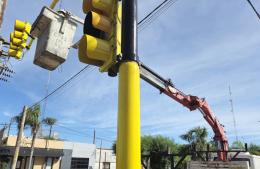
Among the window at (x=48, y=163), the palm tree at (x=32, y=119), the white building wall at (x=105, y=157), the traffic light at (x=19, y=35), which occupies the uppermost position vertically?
the palm tree at (x=32, y=119)

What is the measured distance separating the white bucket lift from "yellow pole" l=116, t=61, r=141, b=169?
78 centimetres

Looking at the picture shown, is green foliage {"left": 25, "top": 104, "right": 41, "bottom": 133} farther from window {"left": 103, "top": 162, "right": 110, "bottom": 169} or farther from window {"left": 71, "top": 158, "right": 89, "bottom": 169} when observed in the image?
window {"left": 103, "top": 162, "right": 110, "bottom": 169}

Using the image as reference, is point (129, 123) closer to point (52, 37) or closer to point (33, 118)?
point (52, 37)

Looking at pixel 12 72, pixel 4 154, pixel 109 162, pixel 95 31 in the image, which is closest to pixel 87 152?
pixel 109 162

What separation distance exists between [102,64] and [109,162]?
48.7 meters

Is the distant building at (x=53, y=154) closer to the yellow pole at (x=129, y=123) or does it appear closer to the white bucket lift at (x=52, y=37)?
the white bucket lift at (x=52, y=37)

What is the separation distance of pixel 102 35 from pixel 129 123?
3.52ft

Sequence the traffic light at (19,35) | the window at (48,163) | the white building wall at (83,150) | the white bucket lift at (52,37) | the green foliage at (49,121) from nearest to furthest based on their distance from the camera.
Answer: the white bucket lift at (52,37) → the traffic light at (19,35) → the window at (48,163) → the white building wall at (83,150) → the green foliage at (49,121)

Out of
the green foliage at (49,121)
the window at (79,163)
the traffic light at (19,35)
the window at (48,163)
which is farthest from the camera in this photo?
the green foliage at (49,121)

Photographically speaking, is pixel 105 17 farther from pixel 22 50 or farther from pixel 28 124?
pixel 28 124

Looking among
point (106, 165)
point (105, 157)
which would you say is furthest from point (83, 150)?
point (106, 165)

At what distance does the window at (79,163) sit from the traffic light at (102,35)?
40.6m

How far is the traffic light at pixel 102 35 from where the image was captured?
7.90ft

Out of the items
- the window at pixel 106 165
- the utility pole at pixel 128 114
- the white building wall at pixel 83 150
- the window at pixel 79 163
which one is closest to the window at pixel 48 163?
the white building wall at pixel 83 150
